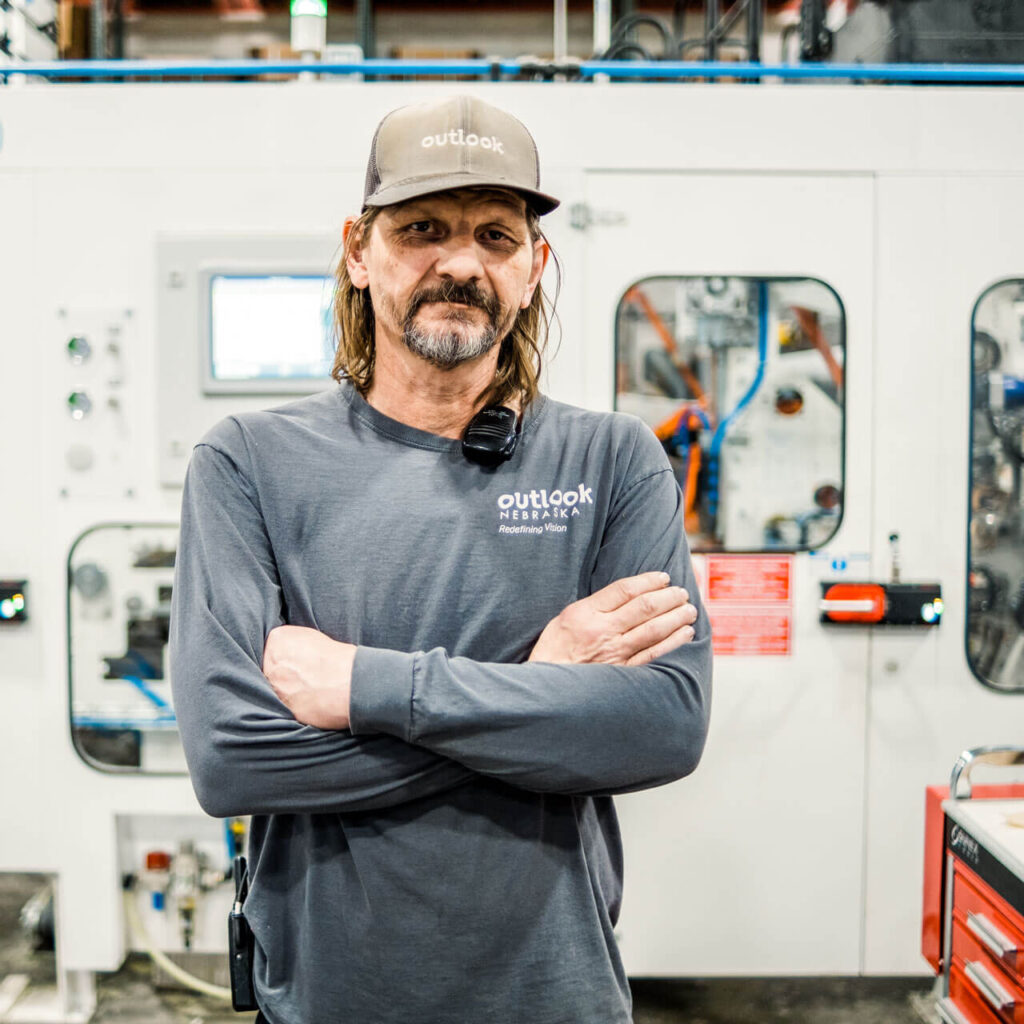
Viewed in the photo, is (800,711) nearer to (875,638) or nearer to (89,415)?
(875,638)

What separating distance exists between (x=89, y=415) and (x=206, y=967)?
150 cm

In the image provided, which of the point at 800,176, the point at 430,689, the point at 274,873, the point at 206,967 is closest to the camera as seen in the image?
the point at 430,689

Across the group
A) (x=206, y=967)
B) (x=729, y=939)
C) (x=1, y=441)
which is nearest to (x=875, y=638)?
(x=729, y=939)

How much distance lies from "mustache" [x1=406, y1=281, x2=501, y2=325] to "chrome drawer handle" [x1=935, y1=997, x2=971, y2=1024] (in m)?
1.41

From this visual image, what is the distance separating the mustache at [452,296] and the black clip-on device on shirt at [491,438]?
0.45ft

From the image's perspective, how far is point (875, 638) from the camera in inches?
89.0

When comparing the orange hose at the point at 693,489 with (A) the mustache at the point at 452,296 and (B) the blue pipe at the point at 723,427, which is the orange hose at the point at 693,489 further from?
(A) the mustache at the point at 452,296

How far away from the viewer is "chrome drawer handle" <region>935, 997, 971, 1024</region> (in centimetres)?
151

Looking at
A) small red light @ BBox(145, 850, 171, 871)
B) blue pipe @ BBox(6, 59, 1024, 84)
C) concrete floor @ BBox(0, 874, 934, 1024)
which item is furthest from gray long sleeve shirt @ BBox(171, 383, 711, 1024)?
concrete floor @ BBox(0, 874, 934, 1024)

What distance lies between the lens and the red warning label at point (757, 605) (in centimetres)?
225

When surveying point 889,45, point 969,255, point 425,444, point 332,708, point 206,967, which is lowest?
point 206,967

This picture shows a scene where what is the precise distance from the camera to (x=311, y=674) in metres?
1.05

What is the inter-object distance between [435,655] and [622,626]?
232 mm

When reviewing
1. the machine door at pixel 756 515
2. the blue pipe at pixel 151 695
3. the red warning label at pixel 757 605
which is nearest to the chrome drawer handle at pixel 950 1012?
the machine door at pixel 756 515
